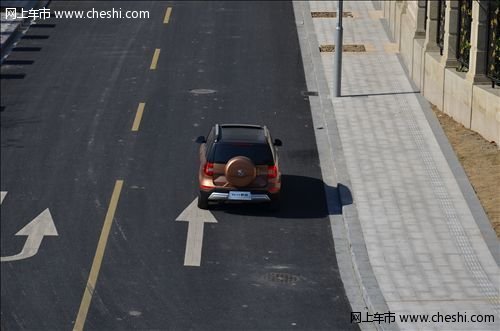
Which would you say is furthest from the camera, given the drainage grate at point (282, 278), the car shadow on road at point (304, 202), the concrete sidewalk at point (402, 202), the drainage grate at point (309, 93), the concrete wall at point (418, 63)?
the drainage grate at point (309, 93)

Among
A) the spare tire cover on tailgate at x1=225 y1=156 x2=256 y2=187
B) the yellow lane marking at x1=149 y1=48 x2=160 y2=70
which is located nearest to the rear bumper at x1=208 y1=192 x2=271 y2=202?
the spare tire cover on tailgate at x1=225 y1=156 x2=256 y2=187

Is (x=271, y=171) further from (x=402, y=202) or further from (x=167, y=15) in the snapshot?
(x=167, y=15)

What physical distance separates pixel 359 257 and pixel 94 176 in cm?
849

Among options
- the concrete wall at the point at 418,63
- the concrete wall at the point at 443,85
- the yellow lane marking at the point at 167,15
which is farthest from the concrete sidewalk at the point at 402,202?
the yellow lane marking at the point at 167,15

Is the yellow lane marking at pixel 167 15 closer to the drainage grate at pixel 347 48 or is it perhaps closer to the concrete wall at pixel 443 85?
the drainage grate at pixel 347 48

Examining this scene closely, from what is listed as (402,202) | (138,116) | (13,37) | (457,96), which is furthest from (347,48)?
(402,202)

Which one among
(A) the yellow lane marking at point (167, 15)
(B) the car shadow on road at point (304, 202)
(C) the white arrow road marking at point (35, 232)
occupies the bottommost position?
(A) the yellow lane marking at point (167, 15)

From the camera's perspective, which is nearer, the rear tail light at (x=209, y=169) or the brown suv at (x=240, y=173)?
the brown suv at (x=240, y=173)

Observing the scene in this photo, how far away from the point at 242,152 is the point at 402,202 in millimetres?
4048

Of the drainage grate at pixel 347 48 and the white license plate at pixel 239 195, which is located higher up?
the white license plate at pixel 239 195

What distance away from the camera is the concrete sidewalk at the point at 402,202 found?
2269 centimetres

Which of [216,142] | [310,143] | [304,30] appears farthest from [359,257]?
[304,30]

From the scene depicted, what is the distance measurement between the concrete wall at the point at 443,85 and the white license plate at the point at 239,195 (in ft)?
22.9

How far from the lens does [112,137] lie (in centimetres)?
3256
